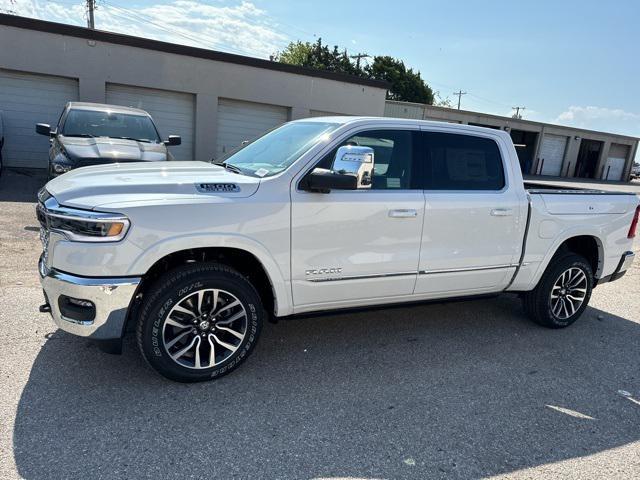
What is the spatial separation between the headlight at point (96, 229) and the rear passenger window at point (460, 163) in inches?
94.0

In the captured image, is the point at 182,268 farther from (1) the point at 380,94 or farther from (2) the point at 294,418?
(1) the point at 380,94

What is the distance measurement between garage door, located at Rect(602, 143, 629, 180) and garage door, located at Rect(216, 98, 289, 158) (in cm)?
3751

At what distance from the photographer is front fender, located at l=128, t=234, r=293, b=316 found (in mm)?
3100

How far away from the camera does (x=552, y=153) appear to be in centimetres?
3866

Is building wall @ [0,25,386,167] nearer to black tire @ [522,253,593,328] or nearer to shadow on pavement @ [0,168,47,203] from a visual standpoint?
shadow on pavement @ [0,168,47,203]

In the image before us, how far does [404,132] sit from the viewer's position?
4066 millimetres

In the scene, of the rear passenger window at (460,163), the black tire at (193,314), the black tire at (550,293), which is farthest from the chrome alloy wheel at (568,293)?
the black tire at (193,314)

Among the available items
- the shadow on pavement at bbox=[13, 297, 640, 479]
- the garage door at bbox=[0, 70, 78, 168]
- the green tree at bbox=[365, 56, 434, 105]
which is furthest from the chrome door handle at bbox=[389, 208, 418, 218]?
the green tree at bbox=[365, 56, 434, 105]

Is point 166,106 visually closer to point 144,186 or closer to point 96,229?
point 144,186

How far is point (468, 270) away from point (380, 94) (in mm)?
16511

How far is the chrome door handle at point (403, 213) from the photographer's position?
3812 mm

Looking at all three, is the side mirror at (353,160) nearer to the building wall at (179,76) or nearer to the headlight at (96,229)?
the headlight at (96,229)

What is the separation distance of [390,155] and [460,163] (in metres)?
0.73

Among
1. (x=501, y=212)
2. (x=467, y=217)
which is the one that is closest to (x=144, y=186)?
(x=467, y=217)
